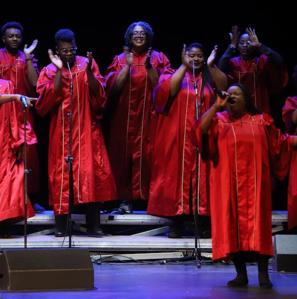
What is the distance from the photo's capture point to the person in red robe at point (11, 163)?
312 inches

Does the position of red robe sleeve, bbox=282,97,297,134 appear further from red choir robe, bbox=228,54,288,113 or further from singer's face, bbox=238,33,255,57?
singer's face, bbox=238,33,255,57

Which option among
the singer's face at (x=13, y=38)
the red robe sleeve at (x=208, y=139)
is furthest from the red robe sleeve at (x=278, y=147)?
the singer's face at (x=13, y=38)

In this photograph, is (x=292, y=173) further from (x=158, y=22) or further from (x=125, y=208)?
(x=158, y=22)

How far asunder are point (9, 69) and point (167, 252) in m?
2.46

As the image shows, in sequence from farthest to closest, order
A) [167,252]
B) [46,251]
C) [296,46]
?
[296,46]
[167,252]
[46,251]

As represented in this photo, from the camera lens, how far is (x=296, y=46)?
9.29 m

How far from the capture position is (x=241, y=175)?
6.10m

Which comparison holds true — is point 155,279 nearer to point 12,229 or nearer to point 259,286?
point 259,286

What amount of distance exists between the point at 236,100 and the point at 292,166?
2.33m

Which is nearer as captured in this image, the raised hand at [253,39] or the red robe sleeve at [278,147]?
the red robe sleeve at [278,147]

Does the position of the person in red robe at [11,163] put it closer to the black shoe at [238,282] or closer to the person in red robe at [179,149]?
the person in red robe at [179,149]

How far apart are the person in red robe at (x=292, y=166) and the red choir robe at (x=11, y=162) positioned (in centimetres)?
253

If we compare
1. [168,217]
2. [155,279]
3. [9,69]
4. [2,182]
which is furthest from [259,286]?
[9,69]

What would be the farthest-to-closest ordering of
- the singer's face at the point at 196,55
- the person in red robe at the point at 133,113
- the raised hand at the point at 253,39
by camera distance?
the person in red robe at the point at 133,113 → the raised hand at the point at 253,39 → the singer's face at the point at 196,55
